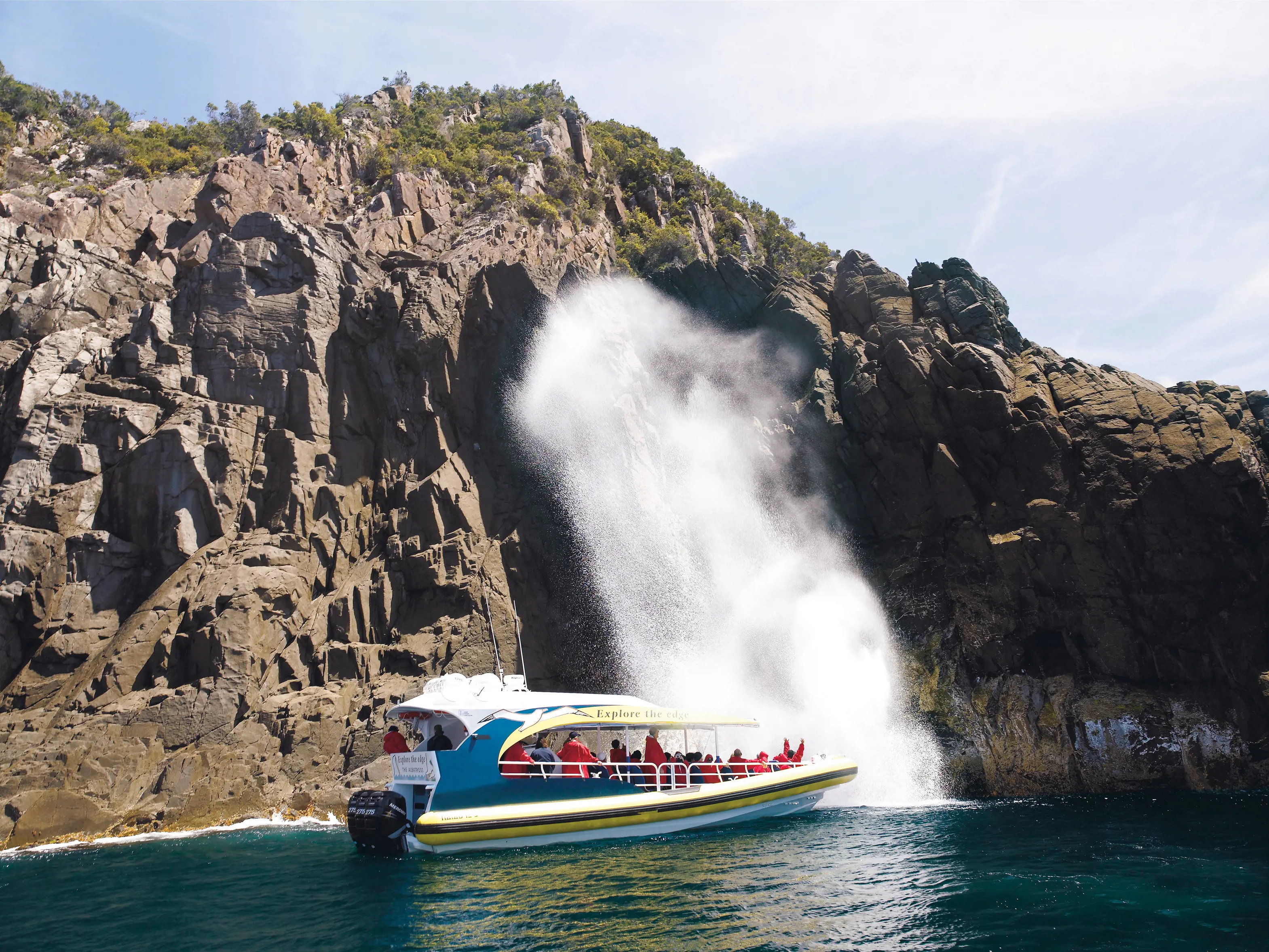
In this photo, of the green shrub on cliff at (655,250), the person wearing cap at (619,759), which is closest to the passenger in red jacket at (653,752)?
the person wearing cap at (619,759)

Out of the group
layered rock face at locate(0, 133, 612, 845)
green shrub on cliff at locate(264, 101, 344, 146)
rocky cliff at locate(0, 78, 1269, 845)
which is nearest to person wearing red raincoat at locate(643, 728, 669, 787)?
layered rock face at locate(0, 133, 612, 845)

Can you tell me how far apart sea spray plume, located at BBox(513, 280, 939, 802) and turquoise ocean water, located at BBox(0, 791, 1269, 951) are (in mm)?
10423

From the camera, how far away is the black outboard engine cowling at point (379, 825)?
2109cm

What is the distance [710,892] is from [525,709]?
8.54 m

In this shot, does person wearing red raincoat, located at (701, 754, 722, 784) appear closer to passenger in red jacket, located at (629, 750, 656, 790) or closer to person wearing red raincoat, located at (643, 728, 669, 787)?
person wearing red raincoat, located at (643, 728, 669, 787)

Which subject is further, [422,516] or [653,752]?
[422,516]

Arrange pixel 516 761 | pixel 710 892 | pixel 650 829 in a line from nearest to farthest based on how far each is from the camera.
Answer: pixel 710 892
pixel 516 761
pixel 650 829

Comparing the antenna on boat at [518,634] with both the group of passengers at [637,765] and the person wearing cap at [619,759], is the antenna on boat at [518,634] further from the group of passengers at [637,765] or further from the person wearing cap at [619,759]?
the person wearing cap at [619,759]

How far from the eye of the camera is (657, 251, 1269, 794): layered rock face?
32.3 metres

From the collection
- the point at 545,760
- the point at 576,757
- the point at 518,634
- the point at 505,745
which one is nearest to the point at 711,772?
the point at 576,757

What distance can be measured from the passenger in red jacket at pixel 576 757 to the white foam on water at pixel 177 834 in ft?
33.5

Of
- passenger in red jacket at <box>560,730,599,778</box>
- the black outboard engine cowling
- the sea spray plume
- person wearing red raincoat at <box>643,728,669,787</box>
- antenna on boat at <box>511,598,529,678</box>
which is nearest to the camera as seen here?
the black outboard engine cowling

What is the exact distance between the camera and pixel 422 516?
1495 inches

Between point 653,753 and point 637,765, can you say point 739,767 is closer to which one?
point 653,753
